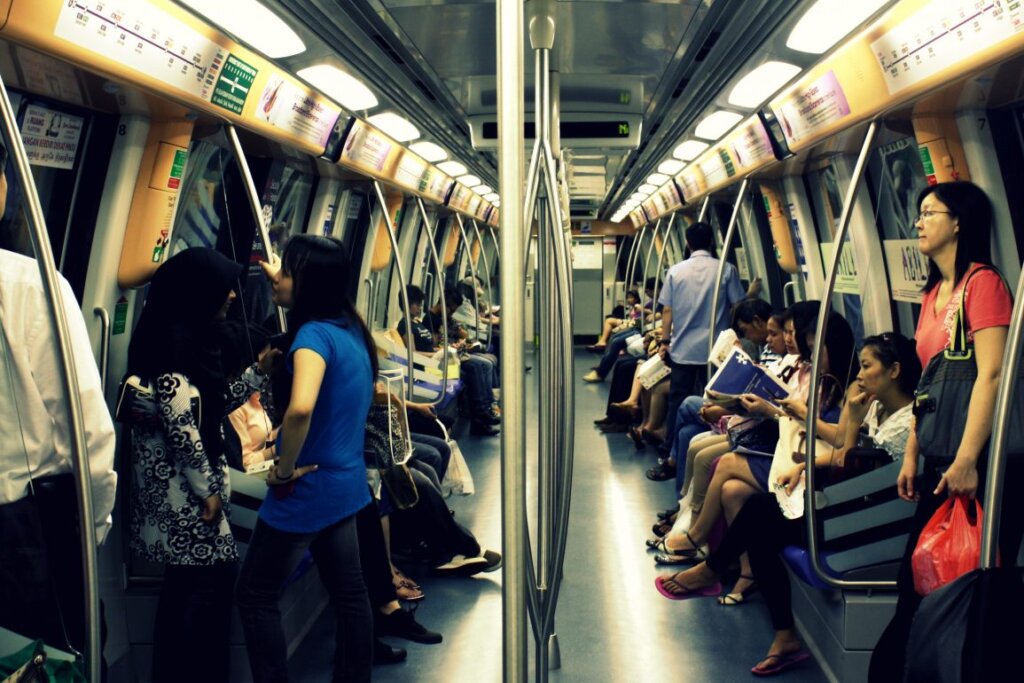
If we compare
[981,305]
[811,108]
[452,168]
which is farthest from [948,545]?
[452,168]

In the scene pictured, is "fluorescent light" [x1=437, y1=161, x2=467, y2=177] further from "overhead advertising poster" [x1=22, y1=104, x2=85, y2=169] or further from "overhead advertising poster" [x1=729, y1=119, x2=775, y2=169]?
"overhead advertising poster" [x1=22, y1=104, x2=85, y2=169]

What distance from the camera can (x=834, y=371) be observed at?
12.0 ft

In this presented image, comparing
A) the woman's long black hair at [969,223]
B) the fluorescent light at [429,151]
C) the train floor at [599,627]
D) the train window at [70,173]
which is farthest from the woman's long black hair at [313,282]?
the fluorescent light at [429,151]

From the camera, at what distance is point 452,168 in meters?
7.18

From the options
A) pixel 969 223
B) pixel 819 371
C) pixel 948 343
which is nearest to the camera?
pixel 948 343

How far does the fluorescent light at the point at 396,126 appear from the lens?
4484mm

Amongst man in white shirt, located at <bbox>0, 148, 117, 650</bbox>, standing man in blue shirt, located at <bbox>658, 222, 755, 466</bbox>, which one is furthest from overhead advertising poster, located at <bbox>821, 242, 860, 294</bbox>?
man in white shirt, located at <bbox>0, 148, 117, 650</bbox>

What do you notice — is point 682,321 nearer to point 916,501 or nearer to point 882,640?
point 916,501

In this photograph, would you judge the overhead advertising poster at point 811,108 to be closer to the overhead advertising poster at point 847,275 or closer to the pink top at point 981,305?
the overhead advertising poster at point 847,275

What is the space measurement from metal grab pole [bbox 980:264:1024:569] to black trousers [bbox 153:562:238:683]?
87.1 inches

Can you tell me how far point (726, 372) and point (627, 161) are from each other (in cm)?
392

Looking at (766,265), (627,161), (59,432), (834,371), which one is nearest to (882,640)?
(834,371)

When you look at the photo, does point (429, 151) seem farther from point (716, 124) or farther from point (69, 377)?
point (69, 377)

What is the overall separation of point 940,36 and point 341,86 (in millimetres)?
2386
